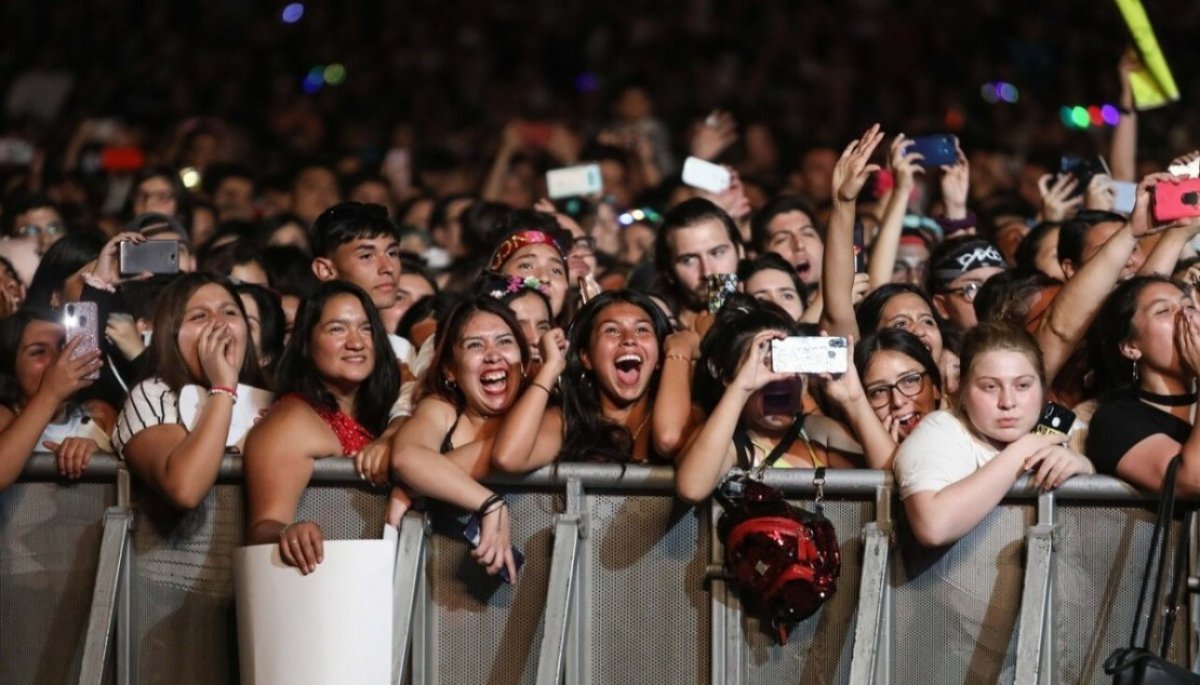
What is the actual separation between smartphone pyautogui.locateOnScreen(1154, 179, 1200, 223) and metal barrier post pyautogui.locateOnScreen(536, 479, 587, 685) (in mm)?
2198

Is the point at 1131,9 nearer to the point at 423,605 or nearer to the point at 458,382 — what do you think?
the point at 458,382

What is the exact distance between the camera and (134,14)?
672 inches

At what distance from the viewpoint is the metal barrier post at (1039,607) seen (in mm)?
6406

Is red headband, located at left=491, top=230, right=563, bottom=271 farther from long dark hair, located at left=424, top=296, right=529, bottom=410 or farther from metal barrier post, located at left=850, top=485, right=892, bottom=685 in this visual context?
metal barrier post, located at left=850, top=485, right=892, bottom=685

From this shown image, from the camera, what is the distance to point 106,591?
7.13 metres

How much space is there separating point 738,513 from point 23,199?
17.6 ft

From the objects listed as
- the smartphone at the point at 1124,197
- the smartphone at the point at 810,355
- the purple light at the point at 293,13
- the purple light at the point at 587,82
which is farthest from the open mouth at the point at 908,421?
the purple light at the point at 293,13

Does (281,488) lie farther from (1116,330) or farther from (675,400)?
(1116,330)

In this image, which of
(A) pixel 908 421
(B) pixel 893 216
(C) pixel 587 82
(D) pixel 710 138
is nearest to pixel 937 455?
(A) pixel 908 421

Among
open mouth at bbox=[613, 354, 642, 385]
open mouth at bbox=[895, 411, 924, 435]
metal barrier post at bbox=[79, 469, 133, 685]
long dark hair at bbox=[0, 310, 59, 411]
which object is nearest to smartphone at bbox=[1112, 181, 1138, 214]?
open mouth at bbox=[895, 411, 924, 435]

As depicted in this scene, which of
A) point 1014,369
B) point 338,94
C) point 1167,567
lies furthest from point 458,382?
point 338,94

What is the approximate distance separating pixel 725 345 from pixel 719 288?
1308 mm

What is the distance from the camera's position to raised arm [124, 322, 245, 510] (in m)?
7.07

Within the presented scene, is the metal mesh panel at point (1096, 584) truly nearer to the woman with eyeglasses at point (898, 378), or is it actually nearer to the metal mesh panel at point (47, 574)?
the woman with eyeglasses at point (898, 378)
